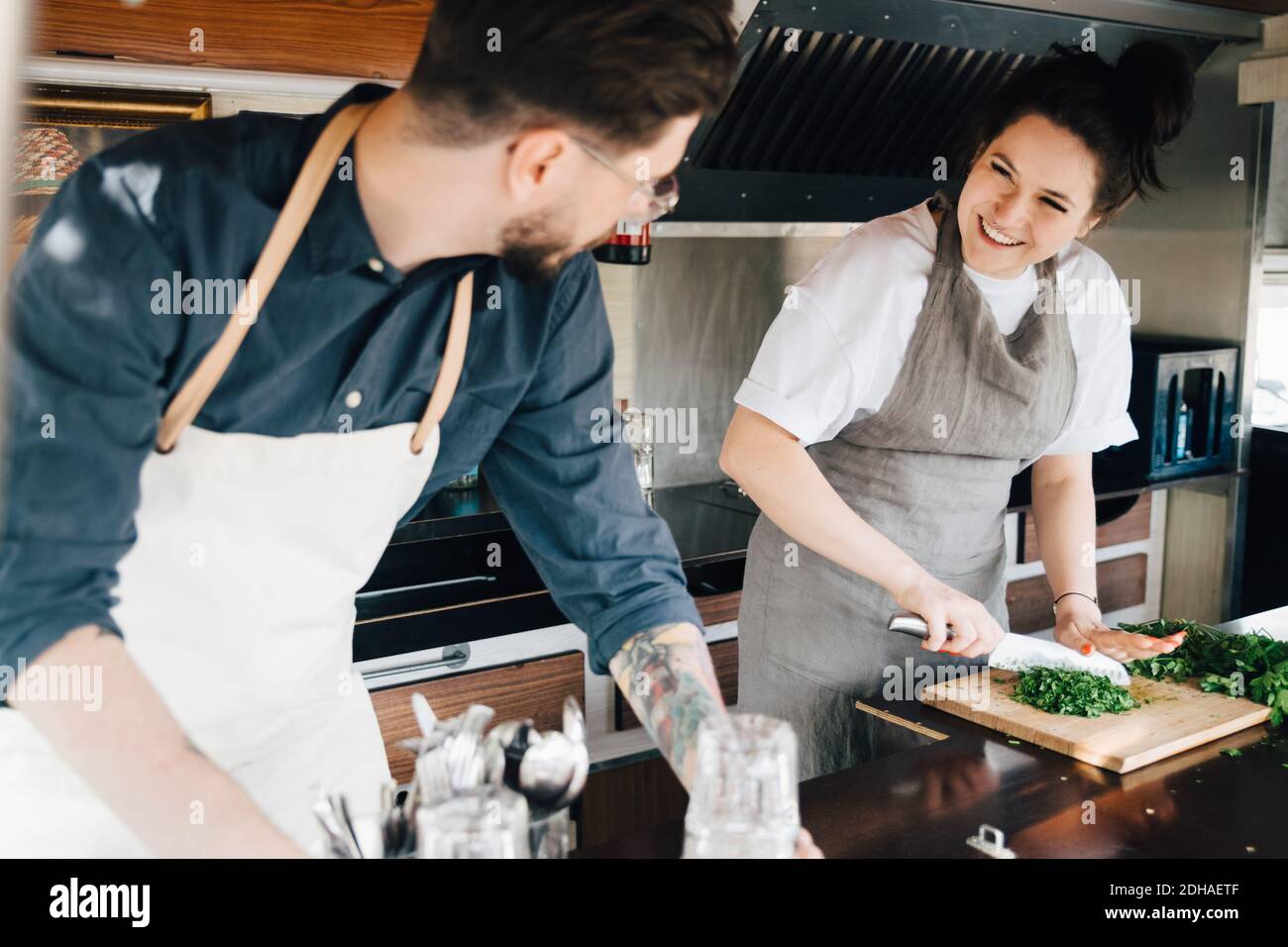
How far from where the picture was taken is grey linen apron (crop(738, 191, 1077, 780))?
1.81m

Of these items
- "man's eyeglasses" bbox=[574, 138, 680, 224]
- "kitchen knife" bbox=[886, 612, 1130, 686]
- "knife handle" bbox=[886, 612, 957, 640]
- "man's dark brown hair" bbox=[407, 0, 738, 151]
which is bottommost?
"kitchen knife" bbox=[886, 612, 1130, 686]

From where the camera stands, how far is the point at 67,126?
2240mm

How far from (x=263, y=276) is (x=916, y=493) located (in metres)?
1.15

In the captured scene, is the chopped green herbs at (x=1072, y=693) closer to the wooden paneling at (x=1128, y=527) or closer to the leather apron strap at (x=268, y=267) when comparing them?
the leather apron strap at (x=268, y=267)

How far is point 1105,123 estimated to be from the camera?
66.6 inches

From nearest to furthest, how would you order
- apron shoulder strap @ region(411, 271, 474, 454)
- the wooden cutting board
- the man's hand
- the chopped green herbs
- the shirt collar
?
the man's hand, the shirt collar, apron shoulder strap @ region(411, 271, 474, 454), the wooden cutting board, the chopped green herbs

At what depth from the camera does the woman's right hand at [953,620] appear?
62.9 inches

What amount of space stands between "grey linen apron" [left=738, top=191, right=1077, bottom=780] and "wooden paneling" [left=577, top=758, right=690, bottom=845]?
656mm

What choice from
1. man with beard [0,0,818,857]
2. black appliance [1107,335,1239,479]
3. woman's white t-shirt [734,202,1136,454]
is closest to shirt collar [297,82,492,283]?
man with beard [0,0,818,857]

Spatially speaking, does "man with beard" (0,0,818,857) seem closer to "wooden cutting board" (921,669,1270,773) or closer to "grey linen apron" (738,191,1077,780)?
"wooden cutting board" (921,669,1270,773)

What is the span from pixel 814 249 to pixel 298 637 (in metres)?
2.41

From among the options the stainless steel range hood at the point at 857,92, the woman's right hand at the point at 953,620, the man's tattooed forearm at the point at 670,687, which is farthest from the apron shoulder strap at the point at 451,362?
the stainless steel range hood at the point at 857,92
